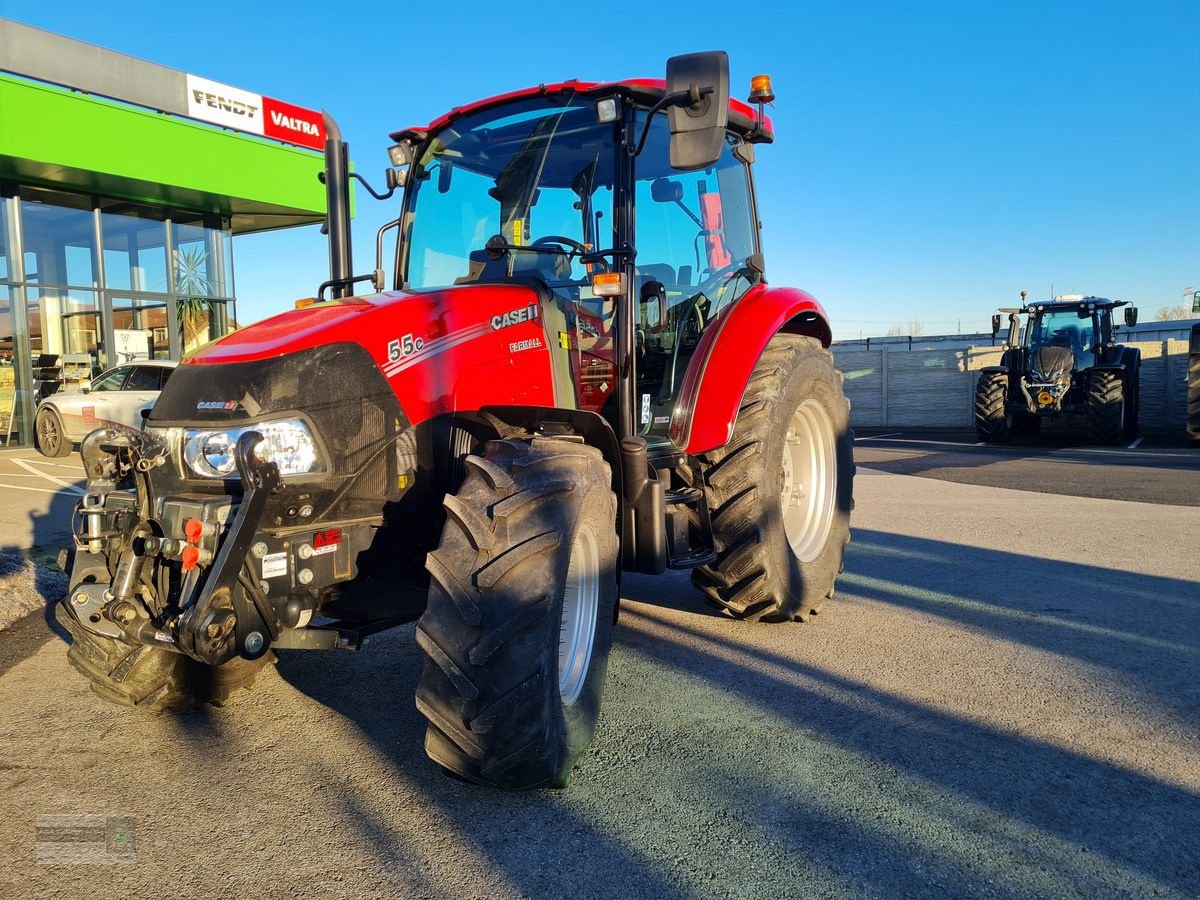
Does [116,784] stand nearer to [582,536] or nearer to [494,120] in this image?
[582,536]

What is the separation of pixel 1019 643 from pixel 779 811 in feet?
7.02

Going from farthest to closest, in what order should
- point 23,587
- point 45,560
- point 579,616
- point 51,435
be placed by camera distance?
point 51,435
point 45,560
point 23,587
point 579,616

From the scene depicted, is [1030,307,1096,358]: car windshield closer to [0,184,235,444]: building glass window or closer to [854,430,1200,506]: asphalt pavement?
[854,430,1200,506]: asphalt pavement

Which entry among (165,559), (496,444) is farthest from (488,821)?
(165,559)

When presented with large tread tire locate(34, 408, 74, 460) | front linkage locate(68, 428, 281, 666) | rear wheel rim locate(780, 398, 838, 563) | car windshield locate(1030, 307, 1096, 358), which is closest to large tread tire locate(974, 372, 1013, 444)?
car windshield locate(1030, 307, 1096, 358)

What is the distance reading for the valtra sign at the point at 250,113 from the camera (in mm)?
15711

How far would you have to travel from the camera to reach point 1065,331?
54.7 ft

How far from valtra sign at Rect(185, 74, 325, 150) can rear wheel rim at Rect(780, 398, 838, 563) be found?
12570 millimetres

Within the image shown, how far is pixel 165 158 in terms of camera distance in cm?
1495

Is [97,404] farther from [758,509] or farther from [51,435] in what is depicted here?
[758,509]

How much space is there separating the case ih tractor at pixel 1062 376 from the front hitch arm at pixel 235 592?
1501 centimetres

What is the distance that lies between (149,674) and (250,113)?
1556 cm

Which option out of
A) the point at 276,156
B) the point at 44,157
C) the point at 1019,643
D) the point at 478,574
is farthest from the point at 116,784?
the point at 276,156

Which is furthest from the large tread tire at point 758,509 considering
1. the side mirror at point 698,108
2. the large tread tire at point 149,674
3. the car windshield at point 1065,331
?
the car windshield at point 1065,331
